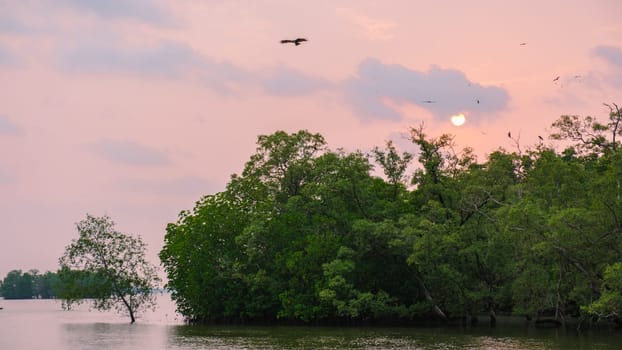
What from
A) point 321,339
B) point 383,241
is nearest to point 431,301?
point 383,241

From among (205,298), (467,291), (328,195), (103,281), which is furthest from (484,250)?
(103,281)

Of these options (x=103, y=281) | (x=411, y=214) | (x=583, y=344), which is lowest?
(x=583, y=344)

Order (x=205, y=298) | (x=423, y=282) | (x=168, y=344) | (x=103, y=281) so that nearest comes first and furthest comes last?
(x=168, y=344) < (x=423, y=282) < (x=205, y=298) < (x=103, y=281)

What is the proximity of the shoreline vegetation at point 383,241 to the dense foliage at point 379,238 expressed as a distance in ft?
0.42

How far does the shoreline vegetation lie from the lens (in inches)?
2571

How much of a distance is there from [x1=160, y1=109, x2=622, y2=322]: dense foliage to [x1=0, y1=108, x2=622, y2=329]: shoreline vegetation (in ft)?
0.42

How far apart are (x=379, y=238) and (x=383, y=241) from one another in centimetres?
53

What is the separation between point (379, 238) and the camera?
232ft

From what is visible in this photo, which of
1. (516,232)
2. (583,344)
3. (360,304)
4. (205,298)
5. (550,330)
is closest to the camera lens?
(583,344)

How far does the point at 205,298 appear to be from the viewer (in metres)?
77.9

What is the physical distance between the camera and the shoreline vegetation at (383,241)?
214 ft

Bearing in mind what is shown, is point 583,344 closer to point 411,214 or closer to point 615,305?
point 615,305

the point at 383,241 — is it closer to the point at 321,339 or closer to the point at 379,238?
the point at 379,238

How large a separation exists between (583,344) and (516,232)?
1053 centimetres
